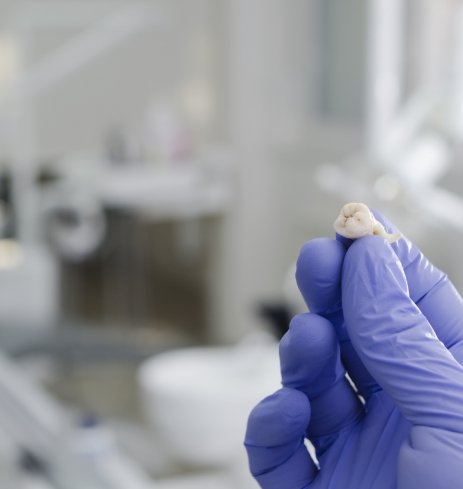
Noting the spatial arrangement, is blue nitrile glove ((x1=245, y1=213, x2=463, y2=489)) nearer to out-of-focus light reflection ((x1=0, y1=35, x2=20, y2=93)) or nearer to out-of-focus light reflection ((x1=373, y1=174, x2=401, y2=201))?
out-of-focus light reflection ((x1=373, y1=174, x2=401, y2=201))

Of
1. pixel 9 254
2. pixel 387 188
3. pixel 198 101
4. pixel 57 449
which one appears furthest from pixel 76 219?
pixel 57 449

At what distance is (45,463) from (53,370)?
2.06 meters

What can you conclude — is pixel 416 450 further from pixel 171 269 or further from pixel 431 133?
pixel 171 269

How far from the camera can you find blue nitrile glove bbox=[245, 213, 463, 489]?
34cm

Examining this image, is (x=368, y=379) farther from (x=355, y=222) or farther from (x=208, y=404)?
(x=208, y=404)

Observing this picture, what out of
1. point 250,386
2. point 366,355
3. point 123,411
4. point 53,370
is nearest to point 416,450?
point 366,355

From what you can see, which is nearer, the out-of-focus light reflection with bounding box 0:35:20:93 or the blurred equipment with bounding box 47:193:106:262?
the blurred equipment with bounding box 47:193:106:262

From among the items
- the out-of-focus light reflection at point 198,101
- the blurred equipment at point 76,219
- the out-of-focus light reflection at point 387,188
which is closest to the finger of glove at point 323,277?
the out-of-focus light reflection at point 387,188

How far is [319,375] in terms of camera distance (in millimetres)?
395

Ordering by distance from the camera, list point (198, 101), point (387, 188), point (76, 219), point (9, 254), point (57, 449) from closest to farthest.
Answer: point (57, 449)
point (387, 188)
point (76, 219)
point (9, 254)
point (198, 101)

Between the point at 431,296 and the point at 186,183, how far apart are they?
286 cm

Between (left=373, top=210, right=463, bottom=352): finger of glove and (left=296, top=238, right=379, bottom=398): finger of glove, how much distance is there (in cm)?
3

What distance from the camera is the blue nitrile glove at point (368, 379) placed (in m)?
0.34

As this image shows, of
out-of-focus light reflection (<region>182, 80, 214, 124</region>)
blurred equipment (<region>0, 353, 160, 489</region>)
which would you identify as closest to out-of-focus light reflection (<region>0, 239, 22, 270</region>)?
out-of-focus light reflection (<region>182, 80, 214, 124</region>)
